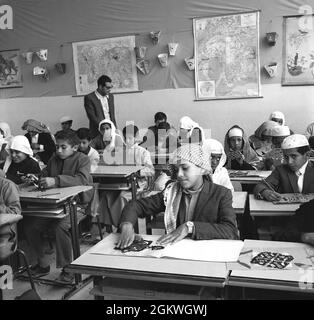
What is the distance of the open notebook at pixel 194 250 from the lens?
1.71 meters

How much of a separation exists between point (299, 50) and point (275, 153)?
2.46 meters

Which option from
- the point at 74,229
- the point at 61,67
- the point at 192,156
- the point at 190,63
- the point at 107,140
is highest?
the point at 61,67

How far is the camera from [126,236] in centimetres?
196

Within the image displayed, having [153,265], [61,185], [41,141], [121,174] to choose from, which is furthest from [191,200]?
[41,141]

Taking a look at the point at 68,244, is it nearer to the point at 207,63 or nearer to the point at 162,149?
the point at 162,149

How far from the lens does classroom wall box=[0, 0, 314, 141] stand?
6.09 metres

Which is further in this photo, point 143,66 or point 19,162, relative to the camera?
point 143,66

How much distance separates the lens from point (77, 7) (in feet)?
22.9

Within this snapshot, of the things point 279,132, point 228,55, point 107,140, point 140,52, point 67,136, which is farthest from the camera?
point 140,52

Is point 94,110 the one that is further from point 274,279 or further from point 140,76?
point 274,279

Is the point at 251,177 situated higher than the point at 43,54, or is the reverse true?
the point at 43,54

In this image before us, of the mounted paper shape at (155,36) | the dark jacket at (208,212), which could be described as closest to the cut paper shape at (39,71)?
the mounted paper shape at (155,36)

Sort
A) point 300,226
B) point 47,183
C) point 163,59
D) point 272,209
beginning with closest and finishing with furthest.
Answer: point 300,226 < point 272,209 < point 47,183 < point 163,59

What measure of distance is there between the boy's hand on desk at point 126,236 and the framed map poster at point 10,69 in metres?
6.32
